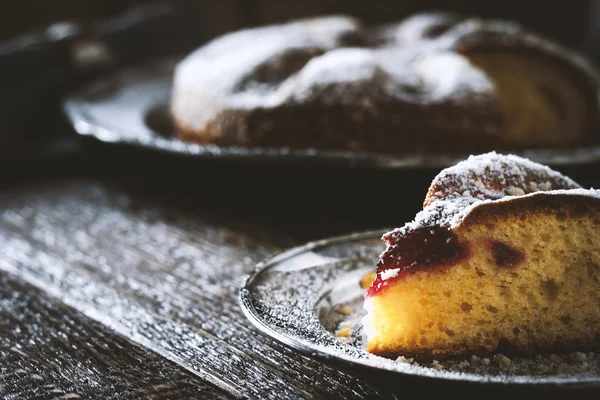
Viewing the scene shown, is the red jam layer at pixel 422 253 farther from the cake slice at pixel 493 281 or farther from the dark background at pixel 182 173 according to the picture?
the dark background at pixel 182 173

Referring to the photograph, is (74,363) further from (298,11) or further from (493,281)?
(298,11)

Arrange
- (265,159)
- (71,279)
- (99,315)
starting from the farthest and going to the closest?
(265,159), (71,279), (99,315)

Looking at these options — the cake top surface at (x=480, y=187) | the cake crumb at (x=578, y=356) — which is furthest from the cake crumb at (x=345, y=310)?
the cake crumb at (x=578, y=356)

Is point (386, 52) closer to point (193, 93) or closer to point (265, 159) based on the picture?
point (193, 93)

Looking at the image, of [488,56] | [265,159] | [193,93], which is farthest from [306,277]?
[488,56]

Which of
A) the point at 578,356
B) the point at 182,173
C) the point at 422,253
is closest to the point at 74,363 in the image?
the point at 422,253
